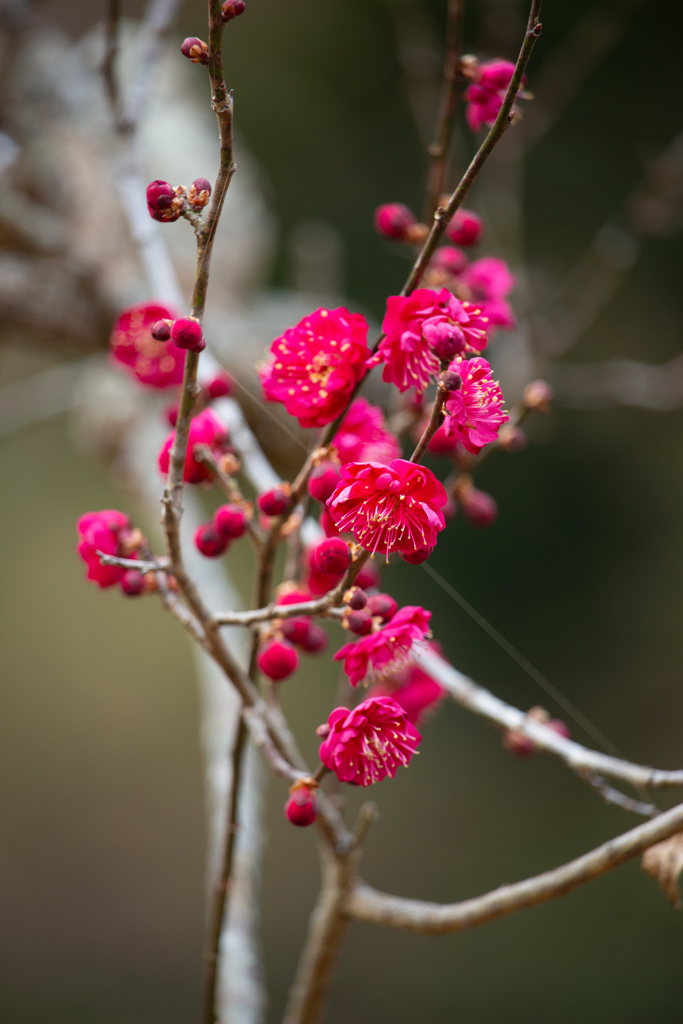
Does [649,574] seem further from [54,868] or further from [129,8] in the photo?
[129,8]

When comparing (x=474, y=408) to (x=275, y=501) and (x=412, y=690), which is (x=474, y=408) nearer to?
(x=275, y=501)

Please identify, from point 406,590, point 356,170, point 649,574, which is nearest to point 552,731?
point 406,590

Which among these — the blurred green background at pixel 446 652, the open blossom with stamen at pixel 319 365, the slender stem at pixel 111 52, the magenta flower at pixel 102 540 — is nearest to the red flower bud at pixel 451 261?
the open blossom with stamen at pixel 319 365

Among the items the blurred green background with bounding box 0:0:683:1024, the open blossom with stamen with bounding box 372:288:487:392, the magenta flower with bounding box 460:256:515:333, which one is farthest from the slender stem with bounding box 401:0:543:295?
the blurred green background with bounding box 0:0:683:1024

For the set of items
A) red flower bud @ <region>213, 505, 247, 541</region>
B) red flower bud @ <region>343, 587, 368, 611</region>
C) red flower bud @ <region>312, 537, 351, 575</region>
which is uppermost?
red flower bud @ <region>213, 505, 247, 541</region>

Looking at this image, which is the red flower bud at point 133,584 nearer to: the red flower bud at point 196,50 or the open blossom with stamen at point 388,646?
the open blossom with stamen at point 388,646

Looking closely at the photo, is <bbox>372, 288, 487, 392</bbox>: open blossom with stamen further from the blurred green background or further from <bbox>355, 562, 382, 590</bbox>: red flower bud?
the blurred green background
